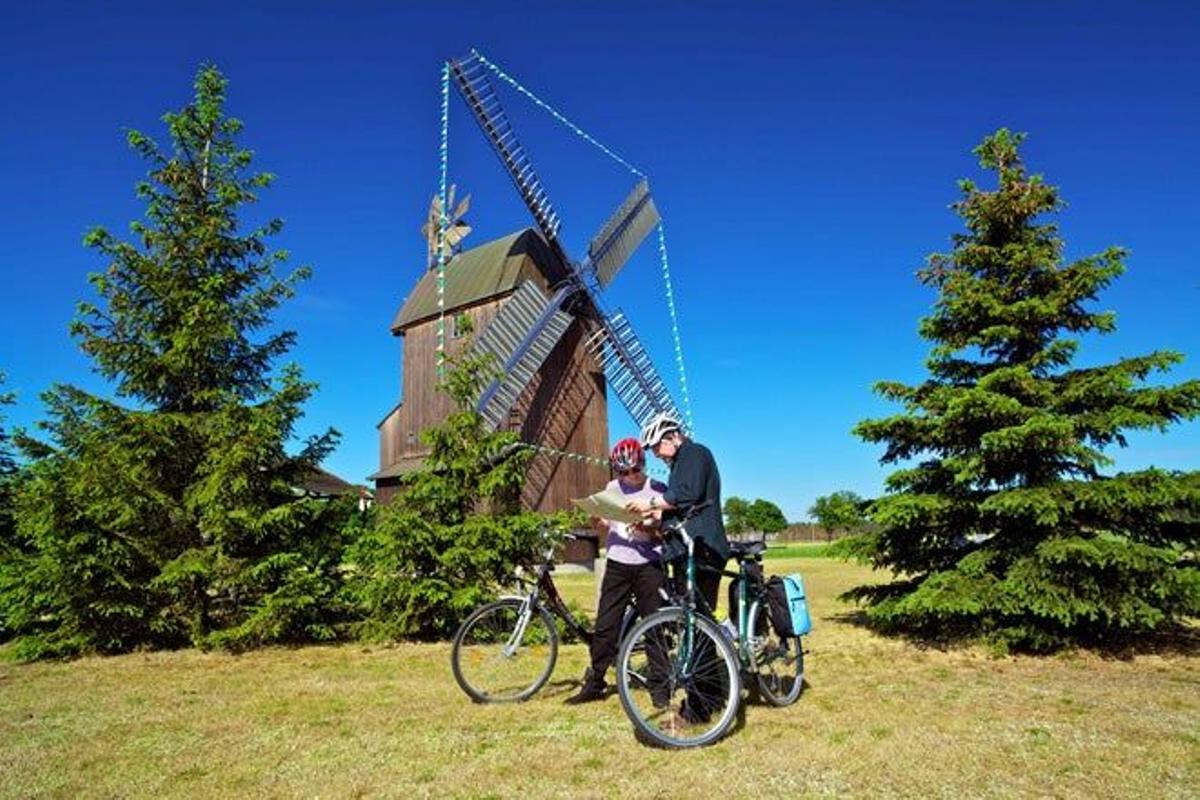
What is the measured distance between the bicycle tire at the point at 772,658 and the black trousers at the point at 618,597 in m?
0.78

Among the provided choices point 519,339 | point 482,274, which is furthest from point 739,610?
point 482,274

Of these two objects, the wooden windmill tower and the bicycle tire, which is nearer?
the bicycle tire

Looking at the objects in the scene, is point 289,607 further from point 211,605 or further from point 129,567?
point 129,567

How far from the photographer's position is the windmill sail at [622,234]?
2561 centimetres

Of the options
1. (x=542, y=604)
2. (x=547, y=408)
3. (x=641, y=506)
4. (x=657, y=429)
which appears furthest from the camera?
(x=547, y=408)

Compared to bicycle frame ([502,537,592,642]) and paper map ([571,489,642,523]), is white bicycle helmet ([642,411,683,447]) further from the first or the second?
bicycle frame ([502,537,592,642])

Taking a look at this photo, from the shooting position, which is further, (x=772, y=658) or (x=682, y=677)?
(x=772, y=658)

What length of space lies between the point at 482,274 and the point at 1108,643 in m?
19.3

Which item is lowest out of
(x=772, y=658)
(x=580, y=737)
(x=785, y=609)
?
(x=580, y=737)

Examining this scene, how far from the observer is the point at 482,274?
24375mm

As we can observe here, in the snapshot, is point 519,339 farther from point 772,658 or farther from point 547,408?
point 772,658

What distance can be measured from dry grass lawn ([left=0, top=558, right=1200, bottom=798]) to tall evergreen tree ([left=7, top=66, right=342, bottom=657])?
1592 mm

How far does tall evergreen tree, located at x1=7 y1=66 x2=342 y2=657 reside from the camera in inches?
382

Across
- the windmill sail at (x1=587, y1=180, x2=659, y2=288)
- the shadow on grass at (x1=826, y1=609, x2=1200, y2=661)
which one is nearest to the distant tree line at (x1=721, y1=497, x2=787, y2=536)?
the windmill sail at (x1=587, y1=180, x2=659, y2=288)
